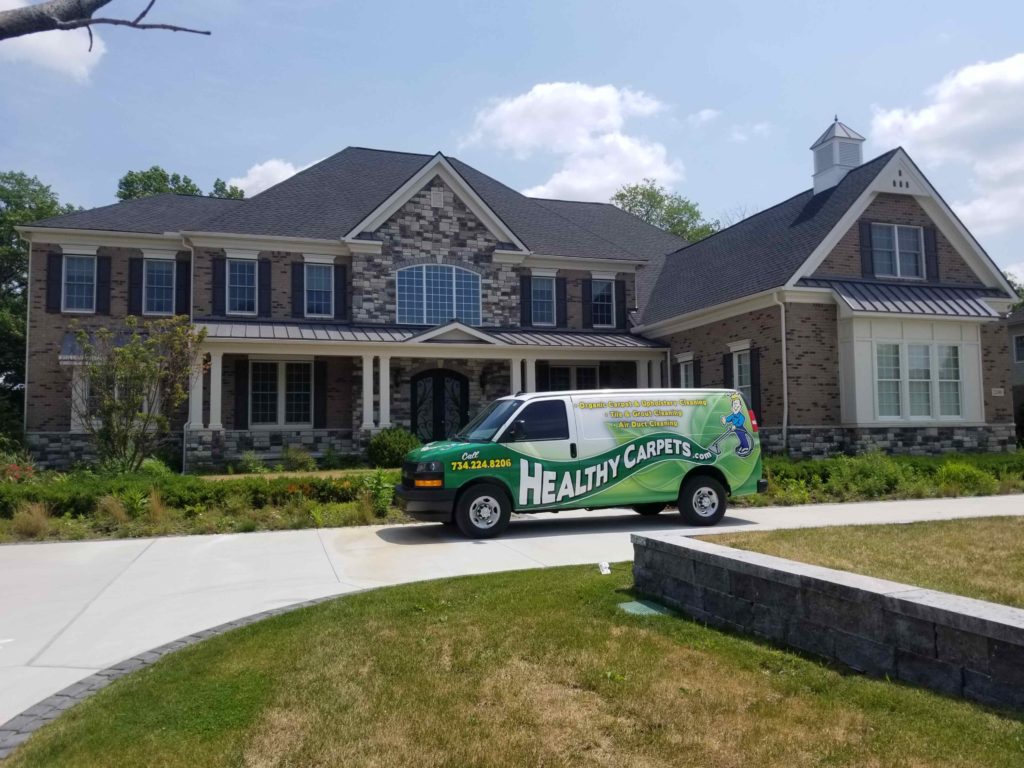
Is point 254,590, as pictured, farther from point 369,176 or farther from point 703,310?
point 369,176

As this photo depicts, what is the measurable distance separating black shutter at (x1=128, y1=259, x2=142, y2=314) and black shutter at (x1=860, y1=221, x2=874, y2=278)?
20.1 metres

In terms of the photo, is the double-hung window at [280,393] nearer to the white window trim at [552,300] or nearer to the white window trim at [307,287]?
the white window trim at [307,287]

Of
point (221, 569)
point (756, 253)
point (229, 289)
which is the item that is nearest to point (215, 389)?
point (229, 289)

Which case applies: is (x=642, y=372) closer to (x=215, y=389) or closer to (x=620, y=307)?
(x=620, y=307)

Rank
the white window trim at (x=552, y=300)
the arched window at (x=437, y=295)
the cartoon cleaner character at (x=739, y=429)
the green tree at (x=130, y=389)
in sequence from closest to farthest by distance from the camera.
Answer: the cartoon cleaner character at (x=739, y=429) < the green tree at (x=130, y=389) < the arched window at (x=437, y=295) < the white window trim at (x=552, y=300)

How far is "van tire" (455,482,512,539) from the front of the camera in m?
10.7

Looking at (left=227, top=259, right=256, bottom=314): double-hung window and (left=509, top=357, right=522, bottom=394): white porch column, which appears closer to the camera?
(left=227, top=259, right=256, bottom=314): double-hung window

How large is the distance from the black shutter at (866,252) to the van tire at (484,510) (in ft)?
47.9

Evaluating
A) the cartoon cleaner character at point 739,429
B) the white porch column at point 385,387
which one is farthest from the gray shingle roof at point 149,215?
the cartoon cleaner character at point 739,429

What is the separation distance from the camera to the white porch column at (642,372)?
25.2m

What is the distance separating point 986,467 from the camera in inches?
656

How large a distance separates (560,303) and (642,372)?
3.48 meters

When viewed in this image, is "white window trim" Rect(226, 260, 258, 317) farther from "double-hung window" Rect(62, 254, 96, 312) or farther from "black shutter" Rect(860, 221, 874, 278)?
"black shutter" Rect(860, 221, 874, 278)

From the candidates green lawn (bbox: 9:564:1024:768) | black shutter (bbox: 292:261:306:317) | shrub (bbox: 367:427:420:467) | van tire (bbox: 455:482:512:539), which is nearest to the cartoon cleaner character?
van tire (bbox: 455:482:512:539)
